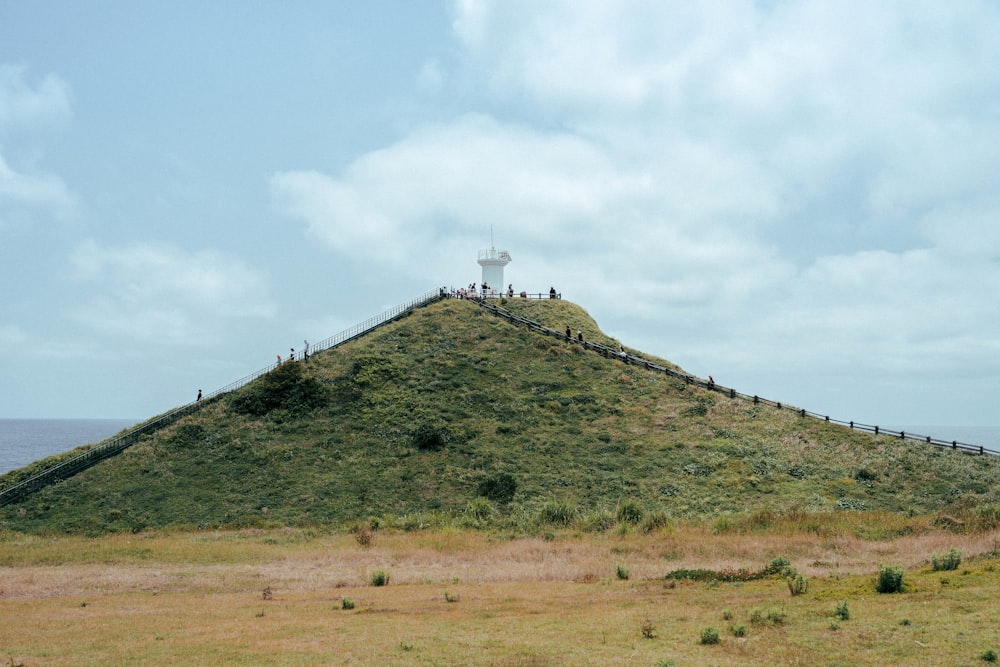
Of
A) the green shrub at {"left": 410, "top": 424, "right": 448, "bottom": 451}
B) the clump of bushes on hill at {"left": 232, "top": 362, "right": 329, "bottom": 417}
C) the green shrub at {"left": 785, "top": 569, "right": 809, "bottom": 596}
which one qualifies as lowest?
the green shrub at {"left": 785, "top": 569, "right": 809, "bottom": 596}

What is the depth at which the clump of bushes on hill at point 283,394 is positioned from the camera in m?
56.7

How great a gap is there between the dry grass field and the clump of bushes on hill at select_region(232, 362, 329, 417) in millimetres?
20964

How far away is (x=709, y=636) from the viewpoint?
53.3 ft

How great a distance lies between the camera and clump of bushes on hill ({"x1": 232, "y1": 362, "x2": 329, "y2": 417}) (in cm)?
5666

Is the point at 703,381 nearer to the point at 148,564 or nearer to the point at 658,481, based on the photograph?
the point at 658,481

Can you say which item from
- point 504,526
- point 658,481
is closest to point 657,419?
point 658,481

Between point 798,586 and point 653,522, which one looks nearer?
point 798,586

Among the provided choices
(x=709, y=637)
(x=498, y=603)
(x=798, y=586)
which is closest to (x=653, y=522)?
(x=798, y=586)

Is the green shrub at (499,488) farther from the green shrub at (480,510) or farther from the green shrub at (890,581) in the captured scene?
the green shrub at (890,581)

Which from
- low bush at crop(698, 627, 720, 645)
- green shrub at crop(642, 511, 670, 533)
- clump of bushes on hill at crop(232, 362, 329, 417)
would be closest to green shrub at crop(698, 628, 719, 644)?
low bush at crop(698, 627, 720, 645)

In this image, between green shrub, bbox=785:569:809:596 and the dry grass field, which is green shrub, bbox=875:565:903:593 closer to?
the dry grass field

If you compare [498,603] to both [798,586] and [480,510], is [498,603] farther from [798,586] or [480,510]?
[480,510]

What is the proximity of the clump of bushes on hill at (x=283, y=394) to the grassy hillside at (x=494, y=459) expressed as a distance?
0.55ft

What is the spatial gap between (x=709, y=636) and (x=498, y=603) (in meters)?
7.38
